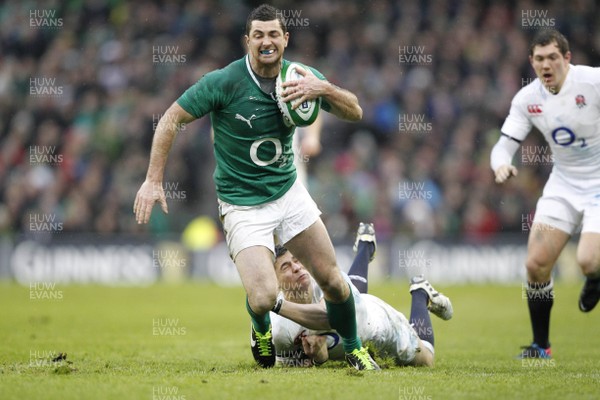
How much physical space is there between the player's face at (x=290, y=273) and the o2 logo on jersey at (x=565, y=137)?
9.63 feet

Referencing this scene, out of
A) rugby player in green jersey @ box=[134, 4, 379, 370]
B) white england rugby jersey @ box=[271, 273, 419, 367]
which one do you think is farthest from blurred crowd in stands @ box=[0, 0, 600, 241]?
rugby player in green jersey @ box=[134, 4, 379, 370]

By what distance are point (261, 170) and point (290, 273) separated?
1.09m

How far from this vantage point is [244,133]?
25.2 ft

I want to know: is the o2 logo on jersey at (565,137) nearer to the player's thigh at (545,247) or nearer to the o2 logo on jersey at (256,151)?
the player's thigh at (545,247)

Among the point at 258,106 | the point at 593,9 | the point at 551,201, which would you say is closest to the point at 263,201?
the point at 258,106

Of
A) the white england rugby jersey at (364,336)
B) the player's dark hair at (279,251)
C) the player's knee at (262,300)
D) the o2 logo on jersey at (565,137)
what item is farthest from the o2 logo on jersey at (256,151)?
the o2 logo on jersey at (565,137)

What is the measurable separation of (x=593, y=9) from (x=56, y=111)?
1304cm

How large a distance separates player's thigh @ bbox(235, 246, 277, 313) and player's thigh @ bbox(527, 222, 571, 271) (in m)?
3.01

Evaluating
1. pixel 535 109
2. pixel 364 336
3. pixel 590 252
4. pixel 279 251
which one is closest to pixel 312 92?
pixel 279 251

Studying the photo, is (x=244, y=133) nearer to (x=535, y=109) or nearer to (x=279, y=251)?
(x=279, y=251)

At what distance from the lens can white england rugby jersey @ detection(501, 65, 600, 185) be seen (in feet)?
30.3

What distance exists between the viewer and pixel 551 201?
31.3ft

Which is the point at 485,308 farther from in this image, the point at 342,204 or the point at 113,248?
the point at 113,248

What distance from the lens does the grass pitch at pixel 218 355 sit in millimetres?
6633
